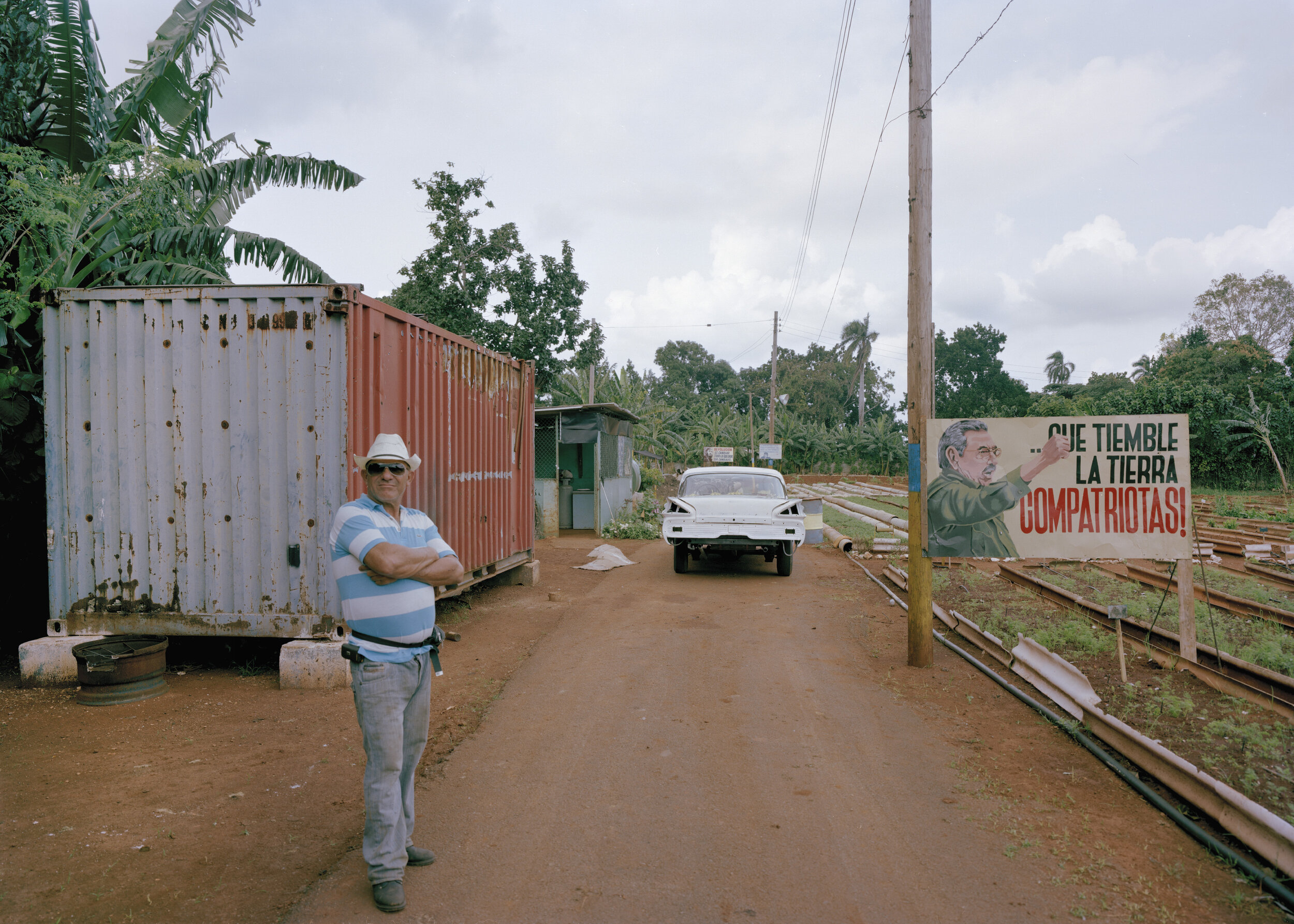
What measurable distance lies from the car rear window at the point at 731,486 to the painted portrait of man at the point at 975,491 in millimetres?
5542

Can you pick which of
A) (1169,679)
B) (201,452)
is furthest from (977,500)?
(201,452)

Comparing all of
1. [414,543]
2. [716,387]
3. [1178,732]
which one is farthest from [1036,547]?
[716,387]

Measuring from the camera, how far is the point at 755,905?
3.11 meters

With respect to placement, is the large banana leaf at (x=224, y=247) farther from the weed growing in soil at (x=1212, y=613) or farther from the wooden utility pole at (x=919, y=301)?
the weed growing in soil at (x=1212, y=613)

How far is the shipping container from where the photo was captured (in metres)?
6.16

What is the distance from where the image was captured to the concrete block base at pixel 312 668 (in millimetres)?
6062

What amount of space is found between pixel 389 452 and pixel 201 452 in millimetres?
3824

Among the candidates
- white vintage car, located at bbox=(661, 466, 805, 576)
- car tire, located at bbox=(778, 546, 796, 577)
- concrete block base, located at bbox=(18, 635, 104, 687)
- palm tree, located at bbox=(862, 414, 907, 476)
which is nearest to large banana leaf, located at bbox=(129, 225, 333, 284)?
concrete block base, located at bbox=(18, 635, 104, 687)

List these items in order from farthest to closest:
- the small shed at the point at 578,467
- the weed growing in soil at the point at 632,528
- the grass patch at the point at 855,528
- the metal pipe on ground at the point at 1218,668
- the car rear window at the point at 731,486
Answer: the weed growing in soil at the point at 632,528 < the small shed at the point at 578,467 < the grass patch at the point at 855,528 < the car rear window at the point at 731,486 < the metal pipe on ground at the point at 1218,668

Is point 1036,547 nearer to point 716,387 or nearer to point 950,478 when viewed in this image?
point 950,478

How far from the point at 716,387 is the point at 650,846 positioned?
69336 mm

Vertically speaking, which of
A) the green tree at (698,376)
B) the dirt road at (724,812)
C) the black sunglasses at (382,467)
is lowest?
the dirt road at (724,812)

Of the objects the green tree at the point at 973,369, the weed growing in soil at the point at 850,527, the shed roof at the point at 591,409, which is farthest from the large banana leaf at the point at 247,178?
the green tree at the point at 973,369

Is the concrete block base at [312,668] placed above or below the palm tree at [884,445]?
below
